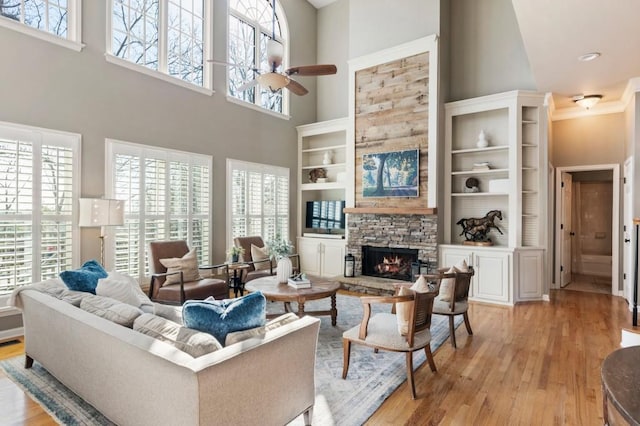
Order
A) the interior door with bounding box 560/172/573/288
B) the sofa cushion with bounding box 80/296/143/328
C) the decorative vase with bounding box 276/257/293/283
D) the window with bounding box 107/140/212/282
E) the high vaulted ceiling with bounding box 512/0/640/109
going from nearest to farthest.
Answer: the sofa cushion with bounding box 80/296/143/328 → the high vaulted ceiling with bounding box 512/0/640/109 → the decorative vase with bounding box 276/257/293/283 → the window with bounding box 107/140/212/282 → the interior door with bounding box 560/172/573/288

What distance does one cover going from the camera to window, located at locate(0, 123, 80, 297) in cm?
383

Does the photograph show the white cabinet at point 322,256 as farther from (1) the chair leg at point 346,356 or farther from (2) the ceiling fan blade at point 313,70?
(1) the chair leg at point 346,356

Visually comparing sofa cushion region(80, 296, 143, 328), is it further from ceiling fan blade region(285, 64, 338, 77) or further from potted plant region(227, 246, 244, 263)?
potted plant region(227, 246, 244, 263)

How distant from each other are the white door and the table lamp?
22.6 feet

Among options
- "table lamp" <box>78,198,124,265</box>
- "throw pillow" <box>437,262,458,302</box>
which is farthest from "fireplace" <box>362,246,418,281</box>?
"table lamp" <box>78,198,124,265</box>

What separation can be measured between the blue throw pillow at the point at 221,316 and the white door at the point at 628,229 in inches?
224

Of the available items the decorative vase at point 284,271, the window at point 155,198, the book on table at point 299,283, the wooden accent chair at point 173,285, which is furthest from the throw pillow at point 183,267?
the book on table at point 299,283

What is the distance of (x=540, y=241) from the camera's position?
5742 millimetres

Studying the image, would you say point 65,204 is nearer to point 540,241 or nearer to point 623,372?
point 623,372

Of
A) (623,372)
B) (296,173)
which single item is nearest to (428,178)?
(296,173)

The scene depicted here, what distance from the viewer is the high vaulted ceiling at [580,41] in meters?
3.30

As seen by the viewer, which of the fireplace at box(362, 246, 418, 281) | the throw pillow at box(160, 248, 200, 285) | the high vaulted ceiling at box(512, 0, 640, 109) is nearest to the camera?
the high vaulted ceiling at box(512, 0, 640, 109)

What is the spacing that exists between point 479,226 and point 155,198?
16.5 ft

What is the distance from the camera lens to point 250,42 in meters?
6.81
